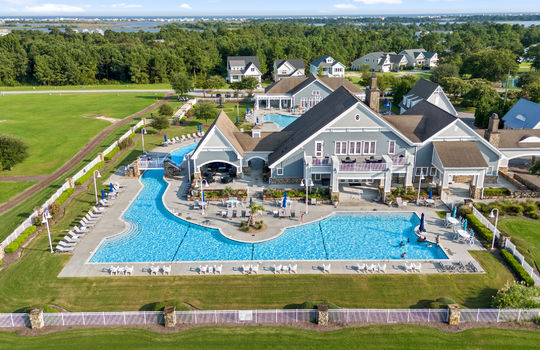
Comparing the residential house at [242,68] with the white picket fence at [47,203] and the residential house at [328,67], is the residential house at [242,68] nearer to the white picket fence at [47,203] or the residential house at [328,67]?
the residential house at [328,67]

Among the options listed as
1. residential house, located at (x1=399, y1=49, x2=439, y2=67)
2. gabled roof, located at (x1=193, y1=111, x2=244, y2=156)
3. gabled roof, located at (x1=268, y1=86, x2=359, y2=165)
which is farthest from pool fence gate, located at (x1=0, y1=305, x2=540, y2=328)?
residential house, located at (x1=399, y1=49, x2=439, y2=67)

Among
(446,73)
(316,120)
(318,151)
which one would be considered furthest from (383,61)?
(318,151)

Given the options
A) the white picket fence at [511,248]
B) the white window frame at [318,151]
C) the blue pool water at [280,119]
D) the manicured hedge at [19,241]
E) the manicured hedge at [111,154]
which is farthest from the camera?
the blue pool water at [280,119]

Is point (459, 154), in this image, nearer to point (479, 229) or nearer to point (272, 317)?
point (479, 229)

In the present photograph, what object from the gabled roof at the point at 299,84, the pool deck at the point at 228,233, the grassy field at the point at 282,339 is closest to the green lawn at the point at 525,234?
the pool deck at the point at 228,233

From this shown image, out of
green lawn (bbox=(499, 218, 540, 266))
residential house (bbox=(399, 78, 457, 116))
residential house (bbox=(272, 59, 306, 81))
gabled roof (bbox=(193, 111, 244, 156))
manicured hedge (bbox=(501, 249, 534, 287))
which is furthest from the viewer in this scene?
residential house (bbox=(272, 59, 306, 81))

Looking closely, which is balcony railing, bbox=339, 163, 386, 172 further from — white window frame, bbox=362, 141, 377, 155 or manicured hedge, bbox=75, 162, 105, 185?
manicured hedge, bbox=75, 162, 105, 185
